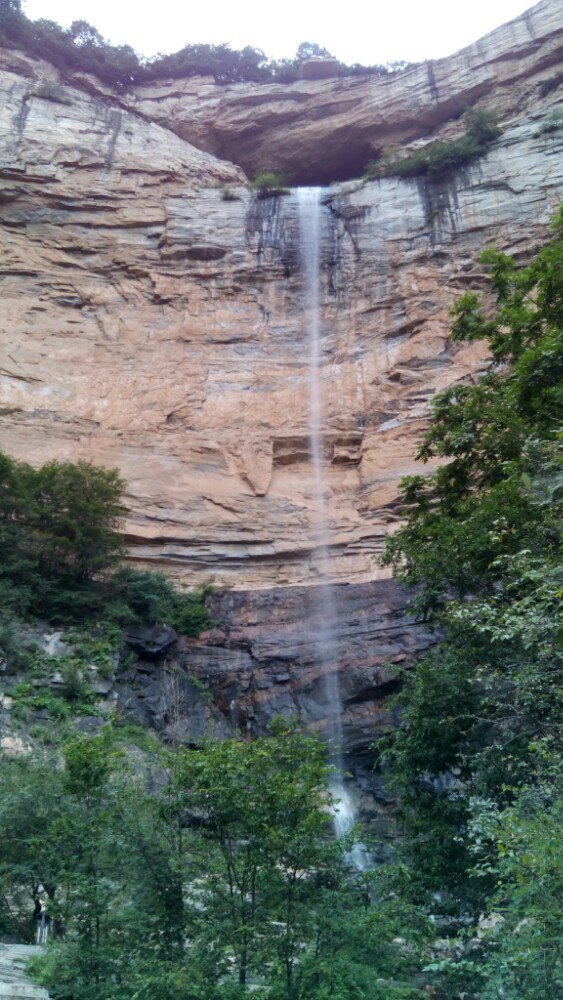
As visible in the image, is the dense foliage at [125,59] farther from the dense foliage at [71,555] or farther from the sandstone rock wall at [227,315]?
the dense foliage at [71,555]

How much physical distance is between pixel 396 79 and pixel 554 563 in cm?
3140

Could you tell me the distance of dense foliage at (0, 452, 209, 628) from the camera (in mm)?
18875

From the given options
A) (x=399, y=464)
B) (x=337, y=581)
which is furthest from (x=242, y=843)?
(x=399, y=464)

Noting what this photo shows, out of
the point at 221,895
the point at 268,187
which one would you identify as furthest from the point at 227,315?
the point at 221,895

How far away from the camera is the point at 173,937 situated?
6.55m

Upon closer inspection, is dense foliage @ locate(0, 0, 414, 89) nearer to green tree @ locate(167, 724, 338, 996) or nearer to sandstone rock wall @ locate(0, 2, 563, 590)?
sandstone rock wall @ locate(0, 2, 563, 590)

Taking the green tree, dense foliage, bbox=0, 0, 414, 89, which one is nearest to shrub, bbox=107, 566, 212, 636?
the green tree

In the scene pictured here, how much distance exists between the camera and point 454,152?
2778cm

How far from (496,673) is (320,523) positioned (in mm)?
15710

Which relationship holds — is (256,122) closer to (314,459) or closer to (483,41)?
(483,41)

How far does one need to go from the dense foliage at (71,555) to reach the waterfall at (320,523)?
10.7 feet

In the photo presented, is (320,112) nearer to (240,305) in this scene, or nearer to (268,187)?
(268,187)

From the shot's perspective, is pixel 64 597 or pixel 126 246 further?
pixel 126 246

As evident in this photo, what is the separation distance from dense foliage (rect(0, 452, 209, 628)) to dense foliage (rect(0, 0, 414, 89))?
21045mm
